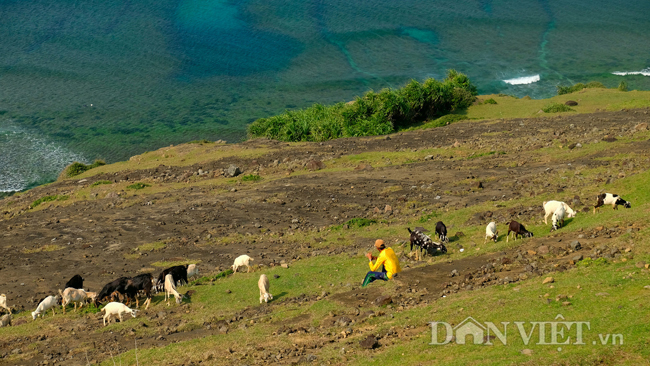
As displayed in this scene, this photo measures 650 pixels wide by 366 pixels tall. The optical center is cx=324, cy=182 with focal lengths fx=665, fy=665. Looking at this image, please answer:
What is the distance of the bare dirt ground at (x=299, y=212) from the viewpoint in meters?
18.7

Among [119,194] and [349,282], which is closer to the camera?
[349,282]

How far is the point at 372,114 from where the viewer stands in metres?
55.1

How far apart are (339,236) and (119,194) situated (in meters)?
16.3

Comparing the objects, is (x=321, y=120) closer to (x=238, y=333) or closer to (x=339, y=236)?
(x=339, y=236)

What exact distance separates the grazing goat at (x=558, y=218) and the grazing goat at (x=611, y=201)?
1.49 meters

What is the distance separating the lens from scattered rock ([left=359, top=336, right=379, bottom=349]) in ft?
48.3

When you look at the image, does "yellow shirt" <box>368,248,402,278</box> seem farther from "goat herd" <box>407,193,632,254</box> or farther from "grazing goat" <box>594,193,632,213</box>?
"grazing goat" <box>594,193,632,213</box>

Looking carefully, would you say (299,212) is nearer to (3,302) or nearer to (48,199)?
(3,302)

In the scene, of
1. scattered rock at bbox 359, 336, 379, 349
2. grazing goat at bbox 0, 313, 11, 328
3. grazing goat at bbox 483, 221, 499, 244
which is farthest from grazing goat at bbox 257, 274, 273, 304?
grazing goat at bbox 0, 313, 11, 328

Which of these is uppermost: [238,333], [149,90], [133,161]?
[149,90]

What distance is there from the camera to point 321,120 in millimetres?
55594

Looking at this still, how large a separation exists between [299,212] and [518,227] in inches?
493

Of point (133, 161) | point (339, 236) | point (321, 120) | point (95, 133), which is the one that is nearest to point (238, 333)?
point (339, 236)

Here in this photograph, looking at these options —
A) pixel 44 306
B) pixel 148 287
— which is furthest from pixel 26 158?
pixel 148 287
